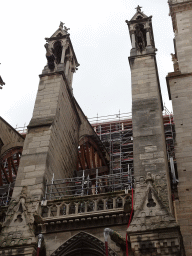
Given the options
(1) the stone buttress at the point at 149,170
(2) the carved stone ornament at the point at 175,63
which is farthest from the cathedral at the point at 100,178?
(2) the carved stone ornament at the point at 175,63

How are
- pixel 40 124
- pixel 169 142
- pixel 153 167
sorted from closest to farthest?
pixel 153 167 < pixel 40 124 < pixel 169 142

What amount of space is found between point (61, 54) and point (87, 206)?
9117 mm

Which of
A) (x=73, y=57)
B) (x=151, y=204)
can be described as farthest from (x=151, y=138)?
(x=73, y=57)

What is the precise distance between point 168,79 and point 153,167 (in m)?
7.22

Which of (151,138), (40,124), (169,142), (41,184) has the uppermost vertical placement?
(169,142)

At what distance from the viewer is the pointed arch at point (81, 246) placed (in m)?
10.9

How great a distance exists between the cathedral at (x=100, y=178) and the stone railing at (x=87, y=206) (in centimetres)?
3

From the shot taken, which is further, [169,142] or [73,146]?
[169,142]

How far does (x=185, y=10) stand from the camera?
2155cm

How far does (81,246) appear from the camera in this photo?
438 inches

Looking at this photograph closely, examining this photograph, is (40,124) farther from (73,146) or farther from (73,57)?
(73,57)

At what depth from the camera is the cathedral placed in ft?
34.3

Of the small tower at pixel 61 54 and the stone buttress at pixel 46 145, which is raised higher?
A: the small tower at pixel 61 54

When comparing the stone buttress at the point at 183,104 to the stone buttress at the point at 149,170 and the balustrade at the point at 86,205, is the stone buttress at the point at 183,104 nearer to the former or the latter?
the stone buttress at the point at 149,170
